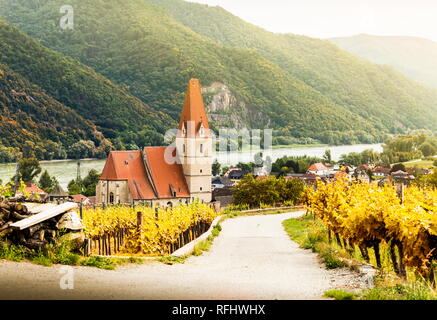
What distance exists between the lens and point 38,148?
103312mm

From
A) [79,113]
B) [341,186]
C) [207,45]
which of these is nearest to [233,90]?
[207,45]

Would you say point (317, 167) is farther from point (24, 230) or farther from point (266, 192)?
point (24, 230)

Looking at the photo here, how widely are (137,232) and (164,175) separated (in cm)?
4323

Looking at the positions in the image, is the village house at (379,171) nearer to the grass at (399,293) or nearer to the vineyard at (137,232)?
the vineyard at (137,232)

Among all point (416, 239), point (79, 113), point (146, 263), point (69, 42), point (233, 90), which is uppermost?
point (69, 42)

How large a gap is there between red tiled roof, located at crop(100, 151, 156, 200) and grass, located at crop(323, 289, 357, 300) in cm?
4675

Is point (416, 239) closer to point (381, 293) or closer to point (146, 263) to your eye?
point (381, 293)

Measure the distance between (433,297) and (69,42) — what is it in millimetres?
186560

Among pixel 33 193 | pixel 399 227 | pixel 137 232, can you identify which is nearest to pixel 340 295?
pixel 399 227

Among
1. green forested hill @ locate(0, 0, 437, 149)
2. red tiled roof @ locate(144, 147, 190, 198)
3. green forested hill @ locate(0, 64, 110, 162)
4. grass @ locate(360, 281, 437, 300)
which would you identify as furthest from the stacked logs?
green forested hill @ locate(0, 0, 437, 149)

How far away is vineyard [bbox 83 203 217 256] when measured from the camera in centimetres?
1208

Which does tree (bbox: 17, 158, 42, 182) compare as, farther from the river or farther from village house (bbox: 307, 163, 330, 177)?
village house (bbox: 307, 163, 330, 177)

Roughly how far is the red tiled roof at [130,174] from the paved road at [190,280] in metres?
42.1

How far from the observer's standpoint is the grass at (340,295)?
629cm
